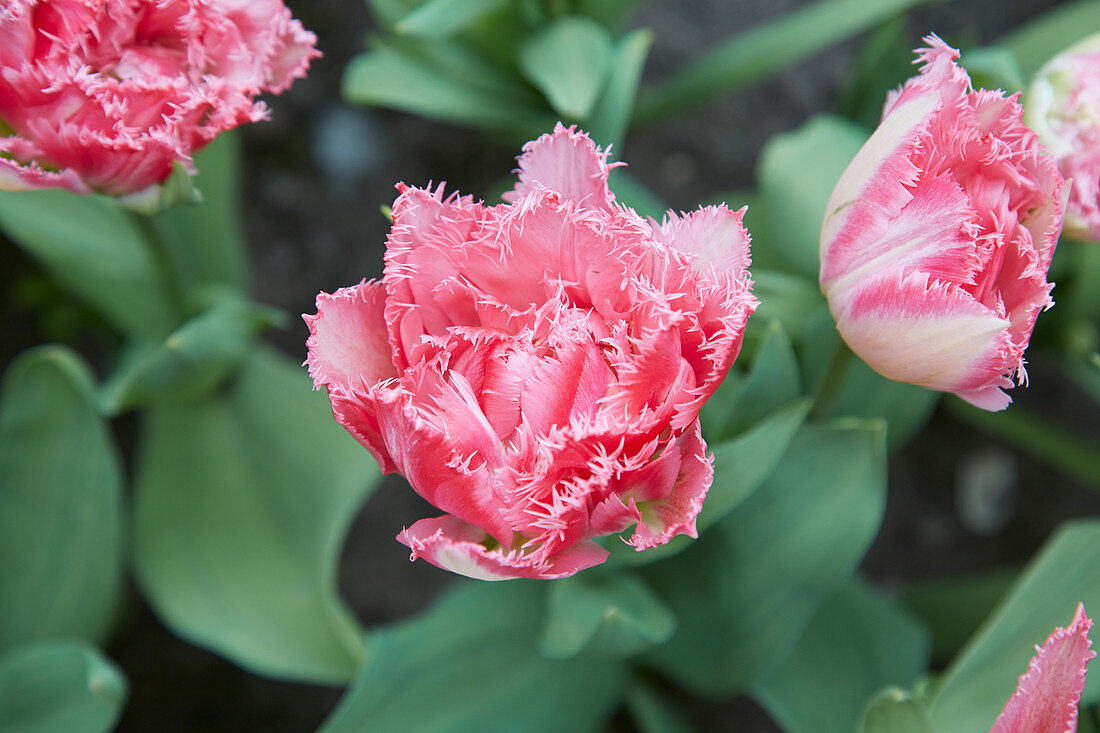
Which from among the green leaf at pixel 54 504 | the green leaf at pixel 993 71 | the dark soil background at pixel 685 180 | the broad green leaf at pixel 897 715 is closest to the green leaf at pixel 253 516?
the green leaf at pixel 54 504

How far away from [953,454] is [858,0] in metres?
0.63

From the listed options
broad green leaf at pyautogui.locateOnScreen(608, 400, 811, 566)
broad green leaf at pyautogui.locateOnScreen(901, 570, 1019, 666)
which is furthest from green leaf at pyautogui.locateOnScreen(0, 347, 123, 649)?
broad green leaf at pyautogui.locateOnScreen(901, 570, 1019, 666)

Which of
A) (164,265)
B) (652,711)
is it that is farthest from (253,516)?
(652,711)

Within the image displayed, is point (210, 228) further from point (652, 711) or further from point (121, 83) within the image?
point (652, 711)

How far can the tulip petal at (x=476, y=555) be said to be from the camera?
373mm

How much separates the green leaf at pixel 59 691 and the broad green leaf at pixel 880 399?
608 millimetres

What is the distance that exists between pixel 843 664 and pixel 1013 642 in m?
0.18

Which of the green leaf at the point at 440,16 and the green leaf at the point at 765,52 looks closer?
the green leaf at the point at 440,16

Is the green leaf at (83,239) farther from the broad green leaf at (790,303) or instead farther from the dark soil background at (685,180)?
the broad green leaf at (790,303)

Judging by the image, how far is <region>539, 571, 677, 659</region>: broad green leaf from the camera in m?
0.57

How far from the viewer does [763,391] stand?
626 mm

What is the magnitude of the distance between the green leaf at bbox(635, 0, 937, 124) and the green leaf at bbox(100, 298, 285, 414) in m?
0.53

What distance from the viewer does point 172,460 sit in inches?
33.9

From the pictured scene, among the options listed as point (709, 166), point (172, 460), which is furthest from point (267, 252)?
point (709, 166)
